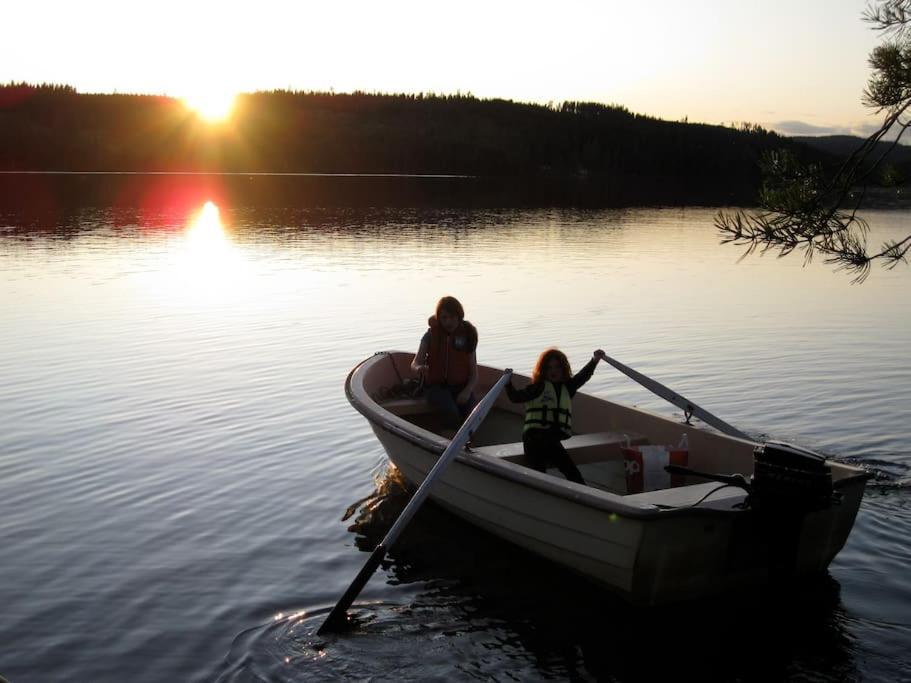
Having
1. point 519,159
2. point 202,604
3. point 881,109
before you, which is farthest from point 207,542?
point 519,159

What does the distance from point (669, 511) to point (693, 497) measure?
88 cm

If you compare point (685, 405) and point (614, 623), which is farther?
point (685, 405)

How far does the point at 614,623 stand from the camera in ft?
21.3

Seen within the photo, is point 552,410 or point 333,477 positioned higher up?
point 552,410

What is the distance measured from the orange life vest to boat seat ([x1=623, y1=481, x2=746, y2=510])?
3.43 meters

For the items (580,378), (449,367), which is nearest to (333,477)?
(449,367)

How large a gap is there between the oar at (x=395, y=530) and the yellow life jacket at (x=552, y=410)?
0.44 metres

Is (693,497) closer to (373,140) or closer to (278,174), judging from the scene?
(278,174)

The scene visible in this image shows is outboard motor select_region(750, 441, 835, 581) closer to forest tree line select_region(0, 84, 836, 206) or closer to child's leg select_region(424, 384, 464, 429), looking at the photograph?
child's leg select_region(424, 384, 464, 429)

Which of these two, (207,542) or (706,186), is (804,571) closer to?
(207,542)

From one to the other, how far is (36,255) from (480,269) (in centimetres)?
1331

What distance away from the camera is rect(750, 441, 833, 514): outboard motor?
5914 mm

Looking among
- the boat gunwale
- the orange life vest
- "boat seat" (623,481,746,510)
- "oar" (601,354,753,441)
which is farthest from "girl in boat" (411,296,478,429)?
"boat seat" (623,481,746,510)

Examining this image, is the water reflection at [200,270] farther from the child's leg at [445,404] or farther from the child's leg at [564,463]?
the child's leg at [564,463]
